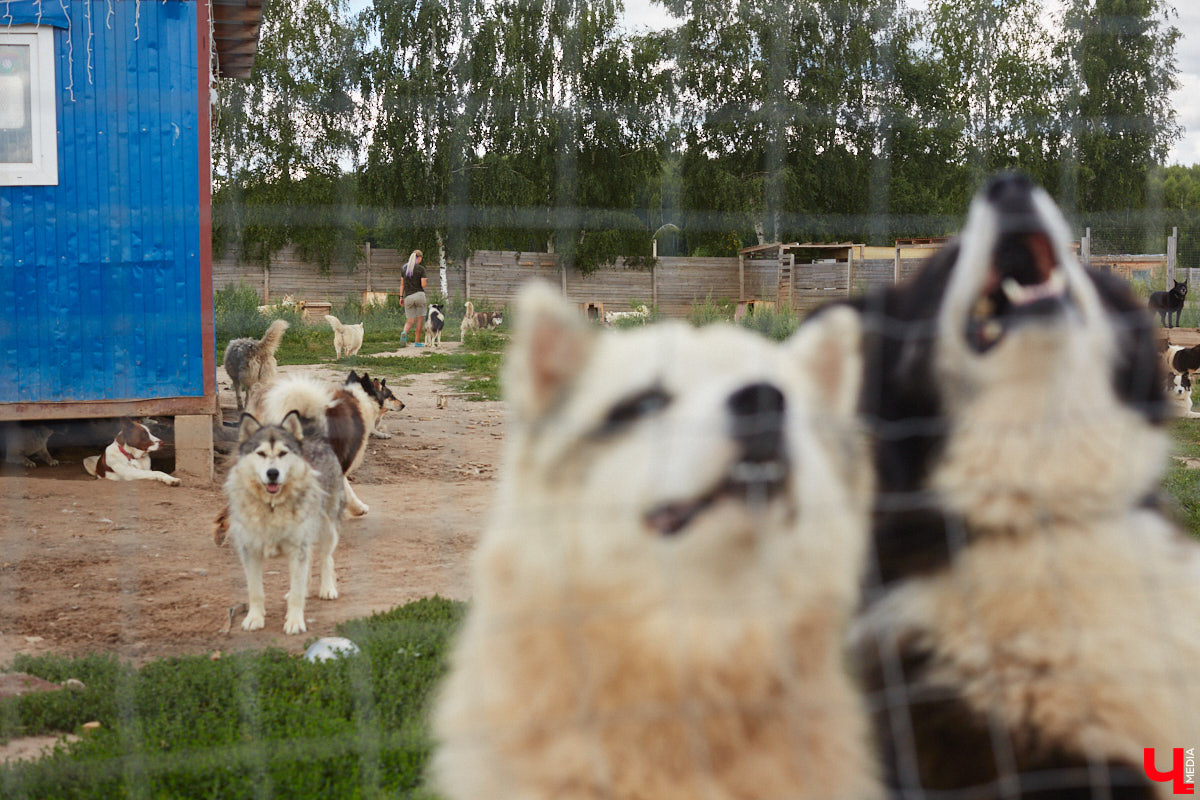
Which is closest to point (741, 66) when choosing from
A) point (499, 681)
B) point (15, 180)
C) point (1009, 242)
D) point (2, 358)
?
point (1009, 242)

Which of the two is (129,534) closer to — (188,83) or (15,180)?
(15,180)

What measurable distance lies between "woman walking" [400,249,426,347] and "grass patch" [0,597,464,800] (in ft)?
8.07

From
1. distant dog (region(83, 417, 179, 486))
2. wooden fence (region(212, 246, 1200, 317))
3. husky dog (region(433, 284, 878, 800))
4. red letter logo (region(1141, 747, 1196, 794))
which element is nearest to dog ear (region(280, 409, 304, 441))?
wooden fence (region(212, 246, 1200, 317))

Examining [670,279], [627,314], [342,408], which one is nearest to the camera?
[627,314]

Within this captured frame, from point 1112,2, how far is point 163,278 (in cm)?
607

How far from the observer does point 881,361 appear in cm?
154

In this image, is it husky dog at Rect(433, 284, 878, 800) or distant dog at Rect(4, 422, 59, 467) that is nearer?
husky dog at Rect(433, 284, 878, 800)

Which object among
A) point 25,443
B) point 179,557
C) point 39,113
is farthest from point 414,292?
point 25,443

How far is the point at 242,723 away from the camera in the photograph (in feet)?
9.41

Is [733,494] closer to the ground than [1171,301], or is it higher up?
closer to the ground

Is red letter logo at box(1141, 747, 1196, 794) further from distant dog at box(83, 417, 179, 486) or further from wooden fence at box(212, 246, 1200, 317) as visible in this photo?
distant dog at box(83, 417, 179, 486)

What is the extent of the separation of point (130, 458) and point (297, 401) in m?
2.36

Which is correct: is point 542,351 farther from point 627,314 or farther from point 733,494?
point 627,314

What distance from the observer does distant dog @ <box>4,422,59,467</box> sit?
22.9 ft
